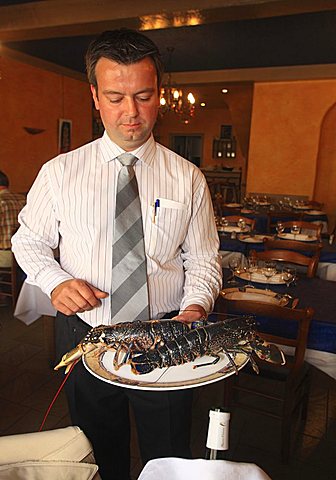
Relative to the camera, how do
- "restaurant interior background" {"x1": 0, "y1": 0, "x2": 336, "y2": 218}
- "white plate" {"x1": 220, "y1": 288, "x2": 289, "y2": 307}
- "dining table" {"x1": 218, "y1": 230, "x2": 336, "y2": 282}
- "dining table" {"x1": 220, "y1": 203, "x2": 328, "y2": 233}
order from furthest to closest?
"dining table" {"x1": 220, "y1": 203, "x2": 328, "y2": 233} < "restaurant interior background" {"x1": 0, "y1": 0, "x2": 336, "y2": 218} < "dining table" {"x1": 218, "y1": 230, "x2": 336, "y2": 282} < "white plate" {"x1": 220, "y1": 288, "x2": 289, "y2": 307}

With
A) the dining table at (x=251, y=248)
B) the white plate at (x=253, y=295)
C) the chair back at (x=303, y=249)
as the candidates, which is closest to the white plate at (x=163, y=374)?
the white plate at (x=253, y=295)

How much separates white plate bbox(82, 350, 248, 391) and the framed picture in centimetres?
672

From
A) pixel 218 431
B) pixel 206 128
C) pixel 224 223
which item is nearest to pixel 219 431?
pixel 218 431

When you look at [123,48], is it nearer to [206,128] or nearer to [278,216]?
[278,216]

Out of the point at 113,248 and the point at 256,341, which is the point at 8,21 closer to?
the point at 113,248

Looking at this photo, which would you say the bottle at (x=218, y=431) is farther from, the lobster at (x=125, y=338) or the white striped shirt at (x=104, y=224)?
the white striped shirt at (x=104, y=224)

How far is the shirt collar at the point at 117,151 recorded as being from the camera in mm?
1164

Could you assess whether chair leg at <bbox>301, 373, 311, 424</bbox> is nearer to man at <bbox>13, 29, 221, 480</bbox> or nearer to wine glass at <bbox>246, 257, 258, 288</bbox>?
wine glass at <bbox>246, 257, 258, 288</bbox>

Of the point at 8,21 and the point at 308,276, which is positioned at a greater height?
the point at 8,21

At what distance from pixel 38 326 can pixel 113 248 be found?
2.57m

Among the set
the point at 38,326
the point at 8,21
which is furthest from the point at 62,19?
the point at 38,326

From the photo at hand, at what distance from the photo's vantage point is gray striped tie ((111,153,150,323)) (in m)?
1.13

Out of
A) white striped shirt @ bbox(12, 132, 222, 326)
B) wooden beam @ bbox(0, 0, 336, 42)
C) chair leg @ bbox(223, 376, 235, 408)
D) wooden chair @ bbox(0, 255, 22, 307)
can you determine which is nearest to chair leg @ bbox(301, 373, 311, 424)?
chair leg @ bbox(223, 376, 235, 408)

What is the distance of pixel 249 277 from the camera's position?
240 centimetres
